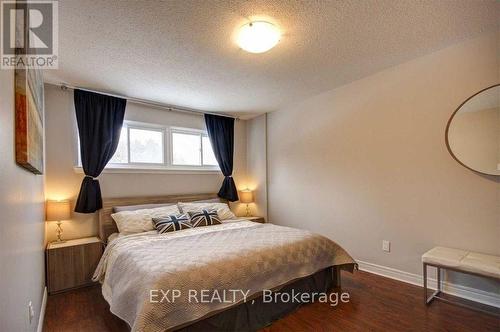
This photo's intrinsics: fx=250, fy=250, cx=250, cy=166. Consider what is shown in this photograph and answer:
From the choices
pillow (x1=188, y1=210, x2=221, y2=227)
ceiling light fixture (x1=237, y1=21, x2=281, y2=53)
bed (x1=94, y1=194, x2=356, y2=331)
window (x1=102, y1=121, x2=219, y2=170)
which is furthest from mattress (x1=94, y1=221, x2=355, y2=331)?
Answer: ceiling light fixture (x1=237, y1=21, x2=281, y2=53)

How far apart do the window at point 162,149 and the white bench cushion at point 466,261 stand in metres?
3.36

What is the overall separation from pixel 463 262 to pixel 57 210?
4017 millimetres

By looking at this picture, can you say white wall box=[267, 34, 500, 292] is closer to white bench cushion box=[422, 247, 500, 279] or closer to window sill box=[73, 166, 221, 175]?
white bench cushion box=[422, 247, 500, 279]

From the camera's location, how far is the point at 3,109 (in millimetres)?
954

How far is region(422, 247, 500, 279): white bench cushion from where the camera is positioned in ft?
6.37

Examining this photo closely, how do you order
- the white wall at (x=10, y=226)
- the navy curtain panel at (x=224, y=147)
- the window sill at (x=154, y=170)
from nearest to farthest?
the white wall at (x=10, y=226)
the window sill at (x=154, y=170)
the navy curtain panel at (x=224, y=147)

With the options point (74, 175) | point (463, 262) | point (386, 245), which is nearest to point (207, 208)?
point (74, 175)

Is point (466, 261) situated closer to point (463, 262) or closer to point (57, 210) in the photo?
point (463, 262)

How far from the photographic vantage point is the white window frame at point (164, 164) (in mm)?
3538

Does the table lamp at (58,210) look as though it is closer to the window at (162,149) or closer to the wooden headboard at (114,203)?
the wooden headboard at (114,203)

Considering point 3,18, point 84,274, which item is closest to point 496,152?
point 3,18

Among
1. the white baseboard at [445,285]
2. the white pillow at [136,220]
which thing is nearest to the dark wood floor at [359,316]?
the white baseboard at [445,285]

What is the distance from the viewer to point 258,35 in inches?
78.3

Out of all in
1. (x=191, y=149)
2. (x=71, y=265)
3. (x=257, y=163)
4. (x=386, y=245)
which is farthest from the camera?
(x=257, y=163)
